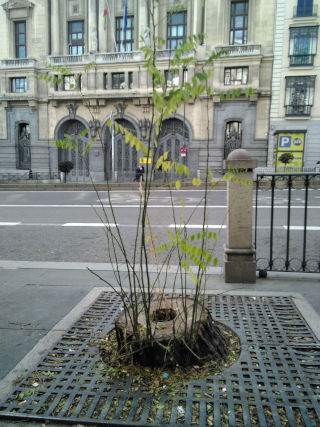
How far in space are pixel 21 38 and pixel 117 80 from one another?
11.0 m

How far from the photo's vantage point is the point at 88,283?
436 centimetres

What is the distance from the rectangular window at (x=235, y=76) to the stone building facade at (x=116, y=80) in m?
0.08

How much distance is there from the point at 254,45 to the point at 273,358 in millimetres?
30090

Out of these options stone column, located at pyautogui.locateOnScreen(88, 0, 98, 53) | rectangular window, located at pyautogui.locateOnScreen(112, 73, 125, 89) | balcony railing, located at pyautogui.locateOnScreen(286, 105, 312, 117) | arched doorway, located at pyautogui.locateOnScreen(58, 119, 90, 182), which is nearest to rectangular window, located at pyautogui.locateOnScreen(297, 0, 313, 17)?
balcony railing, located at pyautogui.locateOnScreen(286, 105, 312, 117)

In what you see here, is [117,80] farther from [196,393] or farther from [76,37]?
[196,393]

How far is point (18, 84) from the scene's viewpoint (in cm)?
3247

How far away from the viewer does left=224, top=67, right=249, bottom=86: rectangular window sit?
28344 millimetres

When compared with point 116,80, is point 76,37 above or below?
above

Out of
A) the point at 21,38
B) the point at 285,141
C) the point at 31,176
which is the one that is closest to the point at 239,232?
the point at 285,141

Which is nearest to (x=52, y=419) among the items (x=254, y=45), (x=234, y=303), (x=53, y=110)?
(x=234, y=303)

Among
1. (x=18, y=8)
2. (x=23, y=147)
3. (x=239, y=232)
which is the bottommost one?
(x=239, y=232)

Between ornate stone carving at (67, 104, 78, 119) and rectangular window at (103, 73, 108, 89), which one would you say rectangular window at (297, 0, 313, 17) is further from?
ornate stone carving at (67, 104, 78, 119)

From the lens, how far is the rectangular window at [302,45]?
26734 mm

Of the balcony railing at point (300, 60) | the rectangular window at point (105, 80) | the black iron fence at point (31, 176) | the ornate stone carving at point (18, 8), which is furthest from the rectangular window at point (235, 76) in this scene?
the ornate stone carving at point (18, 8)
